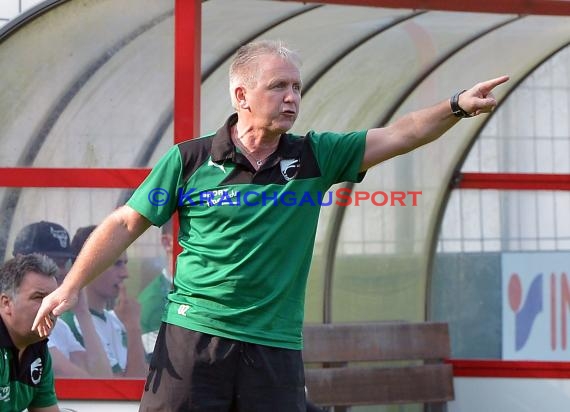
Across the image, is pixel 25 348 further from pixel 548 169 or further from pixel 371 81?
pixel 548 169

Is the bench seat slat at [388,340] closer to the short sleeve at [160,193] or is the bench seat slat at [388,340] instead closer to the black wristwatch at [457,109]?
the short sleeve at [160,193]

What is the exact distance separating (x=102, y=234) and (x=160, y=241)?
84.2 inches

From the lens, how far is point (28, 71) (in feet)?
18.4

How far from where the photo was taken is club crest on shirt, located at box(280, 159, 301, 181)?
11.3ft

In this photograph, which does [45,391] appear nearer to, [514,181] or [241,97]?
[241,97]

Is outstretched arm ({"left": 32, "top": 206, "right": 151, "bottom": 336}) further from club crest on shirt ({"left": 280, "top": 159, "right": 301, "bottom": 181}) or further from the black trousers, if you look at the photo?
club crest on shirt ({"left": 280, "top": 159, "right": 301, "bottom": 181})

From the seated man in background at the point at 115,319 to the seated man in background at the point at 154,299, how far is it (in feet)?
0.11

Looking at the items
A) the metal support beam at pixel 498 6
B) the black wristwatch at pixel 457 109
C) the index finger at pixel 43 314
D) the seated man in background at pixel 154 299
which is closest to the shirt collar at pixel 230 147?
the black wristwatch at pixel 457 109

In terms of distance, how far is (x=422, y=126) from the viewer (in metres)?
3.43

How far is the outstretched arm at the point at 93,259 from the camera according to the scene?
3.29 m

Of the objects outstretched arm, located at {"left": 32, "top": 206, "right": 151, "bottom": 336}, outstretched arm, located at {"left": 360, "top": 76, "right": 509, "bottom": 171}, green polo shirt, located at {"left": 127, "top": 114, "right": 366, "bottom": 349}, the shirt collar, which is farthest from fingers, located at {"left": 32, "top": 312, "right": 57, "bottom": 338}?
outstretched arm, located at {"left": 360, "top": 76, "right": 509, "bottom": 171}

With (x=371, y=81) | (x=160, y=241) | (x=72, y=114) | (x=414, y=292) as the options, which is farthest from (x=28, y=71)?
(x=414, y=292)

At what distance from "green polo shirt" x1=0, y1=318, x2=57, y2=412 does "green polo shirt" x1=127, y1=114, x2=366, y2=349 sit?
90 cm

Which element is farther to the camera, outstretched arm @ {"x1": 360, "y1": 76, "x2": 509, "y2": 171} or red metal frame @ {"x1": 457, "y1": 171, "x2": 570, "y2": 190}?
red metal frame @ {"x1": 457, "y1": 171, "x2": 570, "y2": 190}
